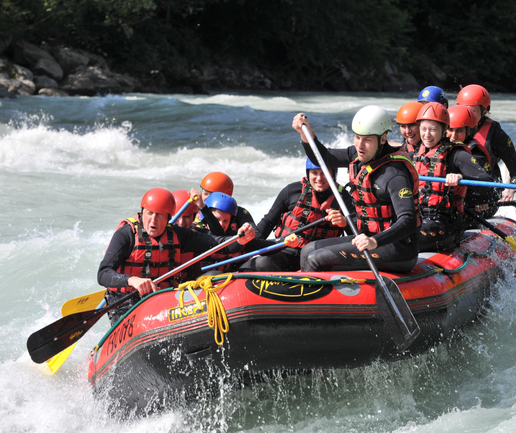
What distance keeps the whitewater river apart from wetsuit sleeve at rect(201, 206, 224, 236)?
43.3 inches

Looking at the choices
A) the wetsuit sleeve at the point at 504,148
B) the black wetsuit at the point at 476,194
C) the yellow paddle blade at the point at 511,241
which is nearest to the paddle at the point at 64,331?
the black wetsuit at the point at 476,194

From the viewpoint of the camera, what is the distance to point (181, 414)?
129 inches

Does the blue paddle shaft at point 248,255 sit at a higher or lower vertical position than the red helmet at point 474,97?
lower

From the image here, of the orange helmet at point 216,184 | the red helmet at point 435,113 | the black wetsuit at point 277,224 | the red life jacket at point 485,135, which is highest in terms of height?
the red helmet at point 435,113

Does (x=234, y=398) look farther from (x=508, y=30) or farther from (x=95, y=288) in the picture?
(x=508, y=30)

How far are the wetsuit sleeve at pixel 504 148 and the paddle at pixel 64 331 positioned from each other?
8.04 ft

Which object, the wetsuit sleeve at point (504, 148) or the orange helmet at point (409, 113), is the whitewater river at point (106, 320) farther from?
the orange helmet at point (409, 113)

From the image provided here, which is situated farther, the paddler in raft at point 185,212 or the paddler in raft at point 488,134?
the paddler in raft at point 488,134

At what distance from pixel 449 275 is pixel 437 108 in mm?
1063

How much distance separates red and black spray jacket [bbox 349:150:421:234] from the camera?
126 inches

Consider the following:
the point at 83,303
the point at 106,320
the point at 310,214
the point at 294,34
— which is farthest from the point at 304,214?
the point at 294,34

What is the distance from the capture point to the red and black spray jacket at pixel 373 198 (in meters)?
3.21

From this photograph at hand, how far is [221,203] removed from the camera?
13.3 feet

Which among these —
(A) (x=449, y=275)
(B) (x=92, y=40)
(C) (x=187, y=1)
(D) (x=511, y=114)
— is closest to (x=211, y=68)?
(C) (x=187, y=1)
